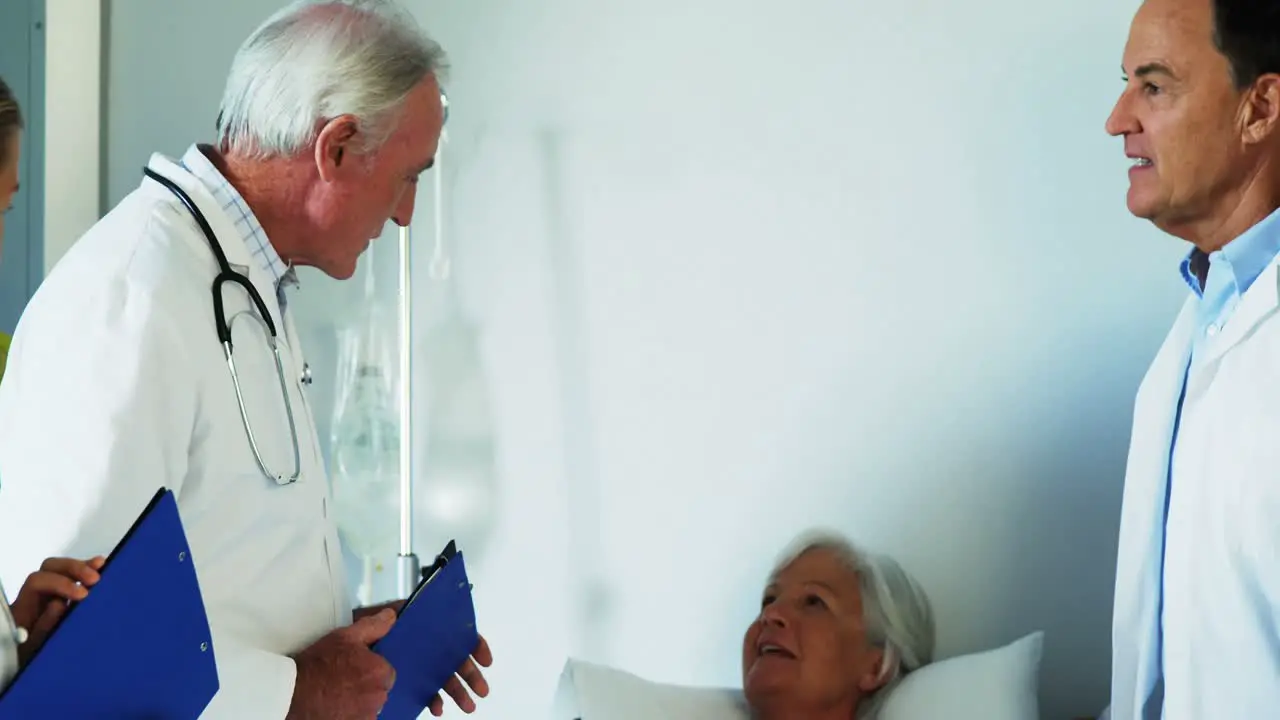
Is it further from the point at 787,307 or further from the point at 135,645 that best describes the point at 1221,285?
the point at 135,645

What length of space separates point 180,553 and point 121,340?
0.29 meters

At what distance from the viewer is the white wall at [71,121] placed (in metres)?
2.64

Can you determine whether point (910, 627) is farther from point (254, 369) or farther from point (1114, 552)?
point (254, 369)

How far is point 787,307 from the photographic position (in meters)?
2.45

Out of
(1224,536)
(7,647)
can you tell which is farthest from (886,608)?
(7,647)

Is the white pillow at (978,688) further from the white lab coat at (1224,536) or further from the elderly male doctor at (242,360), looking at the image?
the elderly male doctor at (242,360)

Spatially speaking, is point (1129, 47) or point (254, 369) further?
point (1129, 47)

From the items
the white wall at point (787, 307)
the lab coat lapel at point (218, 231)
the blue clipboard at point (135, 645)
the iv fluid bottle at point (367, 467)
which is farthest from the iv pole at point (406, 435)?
the blue clipboard at point (135, 645)

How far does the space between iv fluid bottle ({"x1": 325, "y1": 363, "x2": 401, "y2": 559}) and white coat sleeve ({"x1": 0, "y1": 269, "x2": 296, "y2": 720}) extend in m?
1.06

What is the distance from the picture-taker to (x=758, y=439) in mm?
Answer: 2457

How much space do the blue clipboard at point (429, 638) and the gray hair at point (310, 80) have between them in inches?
20.5

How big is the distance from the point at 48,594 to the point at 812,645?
1367 mm

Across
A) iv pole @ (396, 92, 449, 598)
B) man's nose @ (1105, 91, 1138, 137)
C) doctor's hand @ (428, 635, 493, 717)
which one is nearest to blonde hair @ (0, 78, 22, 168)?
doctor's hand @ (428, 635, 493, 717)

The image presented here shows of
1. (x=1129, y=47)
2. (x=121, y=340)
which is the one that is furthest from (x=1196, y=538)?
(x=121, y=340)
